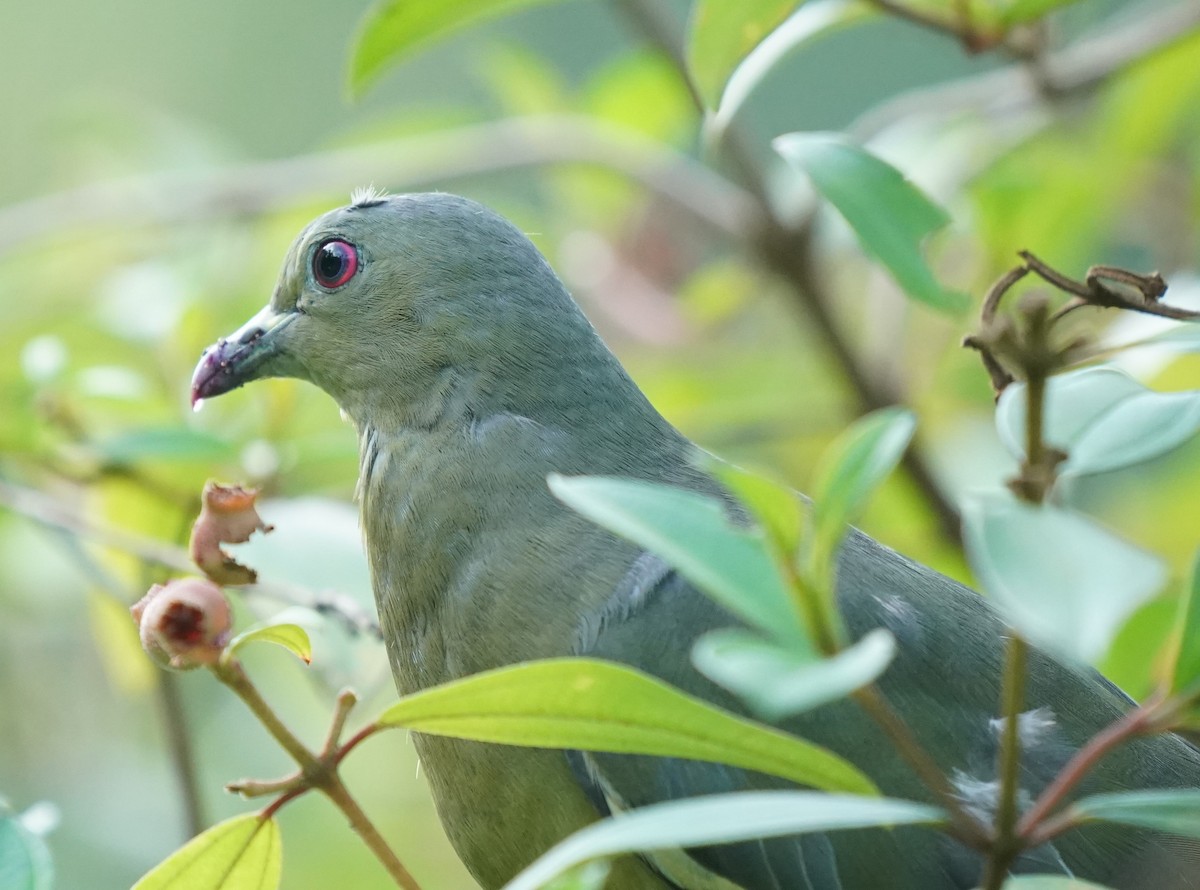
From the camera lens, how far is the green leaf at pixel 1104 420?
1217 millimetres

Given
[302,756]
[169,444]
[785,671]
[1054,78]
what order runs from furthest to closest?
[1054,78] → [169,444] → [302,756] → [785,671]

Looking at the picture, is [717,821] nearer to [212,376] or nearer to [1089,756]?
[1089,756]

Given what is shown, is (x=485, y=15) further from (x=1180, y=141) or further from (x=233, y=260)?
(x=1180, y=141)

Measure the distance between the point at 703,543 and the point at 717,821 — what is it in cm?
20

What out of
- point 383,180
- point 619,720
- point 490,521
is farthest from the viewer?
point 383,180

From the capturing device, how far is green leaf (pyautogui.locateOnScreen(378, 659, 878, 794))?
1214 mm

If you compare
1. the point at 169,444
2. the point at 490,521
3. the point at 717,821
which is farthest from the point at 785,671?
the point at 169,444

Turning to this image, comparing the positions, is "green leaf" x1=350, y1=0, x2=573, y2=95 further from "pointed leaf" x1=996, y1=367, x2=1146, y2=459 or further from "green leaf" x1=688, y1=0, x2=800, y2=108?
"pointed leaf" x1=996, y1=367, x2=1146, y2=459

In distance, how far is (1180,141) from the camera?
13.3ft

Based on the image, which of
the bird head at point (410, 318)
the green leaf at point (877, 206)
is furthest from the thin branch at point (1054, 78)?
the green leaf at point (877, 206)

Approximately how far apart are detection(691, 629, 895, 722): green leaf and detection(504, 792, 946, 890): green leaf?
115 mm

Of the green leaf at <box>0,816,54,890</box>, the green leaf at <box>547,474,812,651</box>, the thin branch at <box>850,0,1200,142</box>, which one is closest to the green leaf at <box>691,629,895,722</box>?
the green leaf at <box>547,474,812,651</box>

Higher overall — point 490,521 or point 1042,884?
point 490,521

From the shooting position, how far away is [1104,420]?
128 cm
